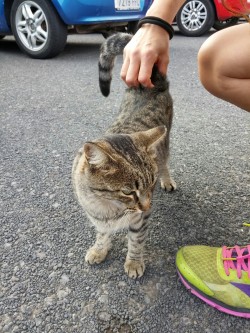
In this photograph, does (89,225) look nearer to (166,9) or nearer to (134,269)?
(134,269)

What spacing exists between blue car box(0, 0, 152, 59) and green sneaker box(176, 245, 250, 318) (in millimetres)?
3876

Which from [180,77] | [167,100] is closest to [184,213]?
[167,100]

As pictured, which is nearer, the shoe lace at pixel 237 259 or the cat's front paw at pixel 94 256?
the shoe lace at pixel 237 259

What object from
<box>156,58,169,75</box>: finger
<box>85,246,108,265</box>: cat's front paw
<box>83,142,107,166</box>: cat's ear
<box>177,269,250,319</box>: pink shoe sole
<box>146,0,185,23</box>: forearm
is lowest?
<box>177,269,250,319</box>: pink shoe sole

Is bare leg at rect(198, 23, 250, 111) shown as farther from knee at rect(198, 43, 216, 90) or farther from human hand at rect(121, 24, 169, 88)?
human hand at rect(121, 24, 169, 88)

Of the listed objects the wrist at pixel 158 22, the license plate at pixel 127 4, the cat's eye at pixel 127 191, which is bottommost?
the cat's eye at pixel 127 191

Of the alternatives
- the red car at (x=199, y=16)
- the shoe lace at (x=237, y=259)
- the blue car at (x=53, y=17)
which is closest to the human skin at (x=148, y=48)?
the shoe lace at (x=237, y=259)

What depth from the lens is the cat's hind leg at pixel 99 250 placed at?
1595mm

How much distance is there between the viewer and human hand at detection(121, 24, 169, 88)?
149 cm

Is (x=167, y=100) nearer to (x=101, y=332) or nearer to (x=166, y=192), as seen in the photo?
(x=166, y=192)

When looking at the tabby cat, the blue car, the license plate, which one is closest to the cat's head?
the tabby cat

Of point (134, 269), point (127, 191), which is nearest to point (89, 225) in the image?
point (134, 269)

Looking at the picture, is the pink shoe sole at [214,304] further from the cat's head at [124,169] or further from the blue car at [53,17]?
the blue car at [53,17]

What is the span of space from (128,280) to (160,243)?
30 cm
